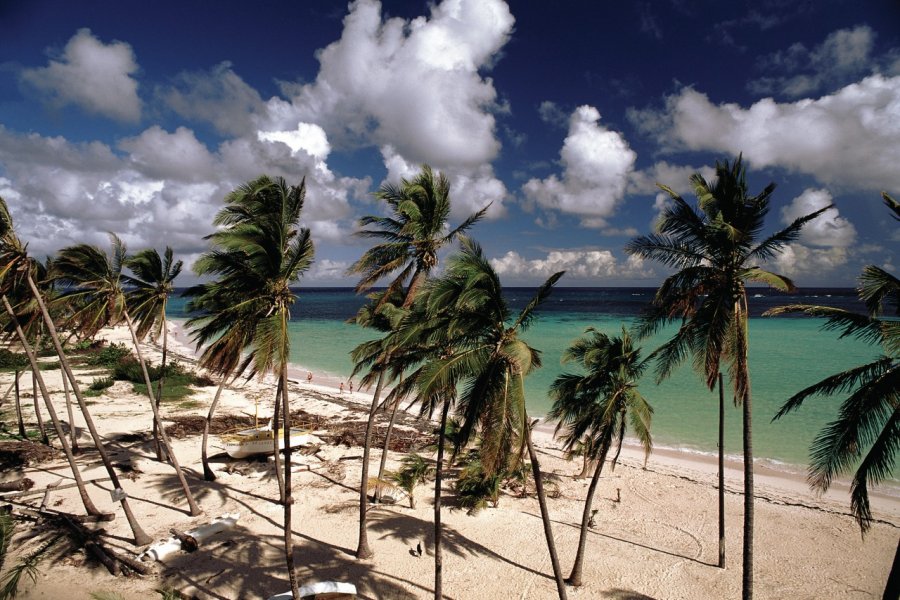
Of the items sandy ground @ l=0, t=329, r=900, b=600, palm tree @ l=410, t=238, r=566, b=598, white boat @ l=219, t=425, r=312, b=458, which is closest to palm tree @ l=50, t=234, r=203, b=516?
sandy ground @ l=0, t=329, r=900, b=600

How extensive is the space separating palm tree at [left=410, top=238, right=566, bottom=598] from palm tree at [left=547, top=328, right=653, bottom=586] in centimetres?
227

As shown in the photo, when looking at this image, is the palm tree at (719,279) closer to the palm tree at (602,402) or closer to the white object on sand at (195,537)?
the palm tree at (602,402)

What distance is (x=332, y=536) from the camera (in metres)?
11.5

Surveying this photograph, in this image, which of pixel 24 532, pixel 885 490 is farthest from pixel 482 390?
pixel 885 490

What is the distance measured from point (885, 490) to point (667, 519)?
29.1 feet

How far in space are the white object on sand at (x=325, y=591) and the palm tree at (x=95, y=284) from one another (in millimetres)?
5194

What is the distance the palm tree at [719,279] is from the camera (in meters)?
7.13

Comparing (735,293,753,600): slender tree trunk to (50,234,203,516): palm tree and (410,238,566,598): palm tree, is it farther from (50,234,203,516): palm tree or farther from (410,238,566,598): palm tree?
(50,234,203,516): palm tree

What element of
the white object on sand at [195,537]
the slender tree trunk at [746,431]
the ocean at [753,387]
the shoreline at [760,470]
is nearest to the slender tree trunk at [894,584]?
the slender tree trunk at [746,431]

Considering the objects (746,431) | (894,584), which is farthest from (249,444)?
(894,584)

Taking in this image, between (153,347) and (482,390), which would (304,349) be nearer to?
(153,347)

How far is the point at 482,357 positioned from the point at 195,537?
8.72 meters

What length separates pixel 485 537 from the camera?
1183cm

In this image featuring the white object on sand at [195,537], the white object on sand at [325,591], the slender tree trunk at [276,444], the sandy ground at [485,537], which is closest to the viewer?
the white object on sand at [325,591]
